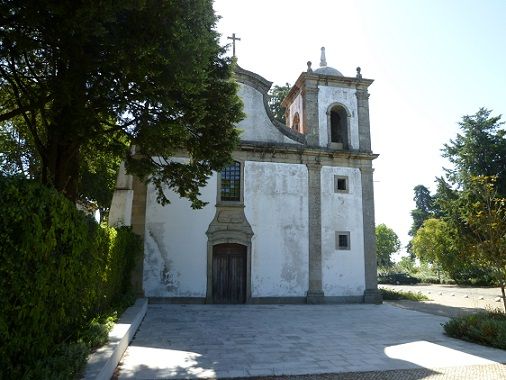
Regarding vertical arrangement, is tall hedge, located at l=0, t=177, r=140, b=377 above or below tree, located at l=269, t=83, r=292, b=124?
below

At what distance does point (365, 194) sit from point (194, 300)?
896cm

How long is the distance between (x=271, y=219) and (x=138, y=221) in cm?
555

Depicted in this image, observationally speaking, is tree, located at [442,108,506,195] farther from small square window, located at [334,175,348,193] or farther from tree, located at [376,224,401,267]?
tree, located at [376,224,401,267]

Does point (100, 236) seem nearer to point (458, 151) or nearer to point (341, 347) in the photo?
point (341, 347)

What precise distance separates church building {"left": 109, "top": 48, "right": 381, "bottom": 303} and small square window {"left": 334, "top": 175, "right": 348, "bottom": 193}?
0.05m

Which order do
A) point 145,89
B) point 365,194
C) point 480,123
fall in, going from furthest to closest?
point 480,123 < point 365,194 < point 145,89

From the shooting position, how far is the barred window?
57.0 feet

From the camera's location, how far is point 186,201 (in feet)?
55.1

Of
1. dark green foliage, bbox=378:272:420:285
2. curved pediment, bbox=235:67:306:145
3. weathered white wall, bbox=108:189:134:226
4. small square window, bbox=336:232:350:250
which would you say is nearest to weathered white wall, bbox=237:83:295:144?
curved pediment, bbox=235:67:306:145

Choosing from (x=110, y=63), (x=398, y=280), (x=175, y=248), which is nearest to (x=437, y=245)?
(x=398, y=280)

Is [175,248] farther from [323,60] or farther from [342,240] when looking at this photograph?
[323,60]

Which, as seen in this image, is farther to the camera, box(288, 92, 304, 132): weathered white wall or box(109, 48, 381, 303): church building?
→ box(288, 92, 304, 132): weathered white wall

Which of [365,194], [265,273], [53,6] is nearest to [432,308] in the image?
[365,194]

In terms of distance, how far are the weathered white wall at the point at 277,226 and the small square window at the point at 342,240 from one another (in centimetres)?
149
